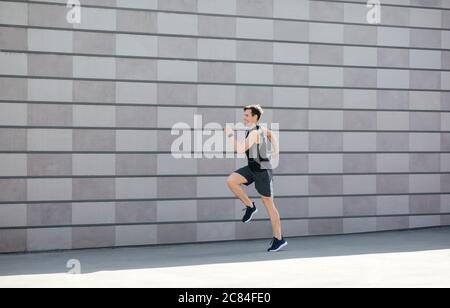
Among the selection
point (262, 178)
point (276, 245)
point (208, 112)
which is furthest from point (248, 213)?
point (208, 112)

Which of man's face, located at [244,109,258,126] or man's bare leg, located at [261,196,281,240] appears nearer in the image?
man's face, located at [244,109,258,126]

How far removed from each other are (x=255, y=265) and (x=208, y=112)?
3.25 m

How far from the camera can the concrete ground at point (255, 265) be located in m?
7.75

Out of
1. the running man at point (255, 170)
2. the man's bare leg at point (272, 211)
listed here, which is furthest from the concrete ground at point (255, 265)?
the running man at point (255, 170)

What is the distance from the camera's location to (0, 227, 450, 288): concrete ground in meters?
7.75

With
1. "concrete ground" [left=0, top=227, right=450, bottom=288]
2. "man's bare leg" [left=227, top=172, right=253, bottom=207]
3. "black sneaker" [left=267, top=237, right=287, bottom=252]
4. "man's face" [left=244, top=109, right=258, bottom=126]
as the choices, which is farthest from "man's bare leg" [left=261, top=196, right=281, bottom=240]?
"man's face" [left=244, top=109, right=258, bottom=126]

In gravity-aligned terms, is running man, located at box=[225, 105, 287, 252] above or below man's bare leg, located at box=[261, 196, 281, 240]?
above

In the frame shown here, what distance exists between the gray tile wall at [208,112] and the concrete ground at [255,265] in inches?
21.2

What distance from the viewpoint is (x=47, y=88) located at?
10.7 meters

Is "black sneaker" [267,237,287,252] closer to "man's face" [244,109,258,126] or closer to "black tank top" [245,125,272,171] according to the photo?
"black tank top" [245,125,272,171]

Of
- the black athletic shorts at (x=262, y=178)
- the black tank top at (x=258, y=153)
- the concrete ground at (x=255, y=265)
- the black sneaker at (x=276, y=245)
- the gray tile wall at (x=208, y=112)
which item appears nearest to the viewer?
the concrete ground at (x=255, y=265)

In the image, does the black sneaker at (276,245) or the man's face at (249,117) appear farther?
the black sneaker at (276,245)

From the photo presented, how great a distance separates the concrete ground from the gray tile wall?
539mm

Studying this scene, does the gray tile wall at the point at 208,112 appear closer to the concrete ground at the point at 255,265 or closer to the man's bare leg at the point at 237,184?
the concrete ground at the point at 255,265
